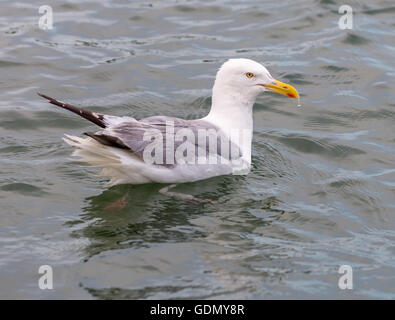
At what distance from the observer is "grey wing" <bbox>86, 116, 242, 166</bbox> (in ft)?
22.3

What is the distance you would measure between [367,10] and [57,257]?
25.4ft

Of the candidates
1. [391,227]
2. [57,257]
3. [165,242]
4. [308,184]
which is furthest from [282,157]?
[57,257]

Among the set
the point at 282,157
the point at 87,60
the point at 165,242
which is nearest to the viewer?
the point at 165,242

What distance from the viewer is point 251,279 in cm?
590

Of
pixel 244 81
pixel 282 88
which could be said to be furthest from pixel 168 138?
pixel 282 88

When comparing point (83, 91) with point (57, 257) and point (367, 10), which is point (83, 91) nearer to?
point (57, 257)

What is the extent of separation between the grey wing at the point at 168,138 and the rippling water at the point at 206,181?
36 cm

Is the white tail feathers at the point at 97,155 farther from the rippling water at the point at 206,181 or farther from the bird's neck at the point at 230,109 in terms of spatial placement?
the bird's neck at the point at 230,109

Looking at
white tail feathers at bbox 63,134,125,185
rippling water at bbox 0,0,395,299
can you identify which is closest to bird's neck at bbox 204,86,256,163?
rippling water at bbox 0,0,395,299

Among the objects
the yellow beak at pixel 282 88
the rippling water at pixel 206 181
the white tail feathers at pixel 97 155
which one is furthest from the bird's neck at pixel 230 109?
the white tail feathers at pixel 97 155

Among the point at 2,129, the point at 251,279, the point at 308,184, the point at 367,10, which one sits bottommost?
the point at 251,279

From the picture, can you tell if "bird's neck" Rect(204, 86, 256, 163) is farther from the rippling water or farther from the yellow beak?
the rippling water

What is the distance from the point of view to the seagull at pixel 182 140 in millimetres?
6836

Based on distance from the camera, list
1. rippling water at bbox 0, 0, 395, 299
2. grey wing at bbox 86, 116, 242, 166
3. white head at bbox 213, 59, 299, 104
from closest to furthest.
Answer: rippling water at bbox 0, 0, 395, 299
grey wing at bbox 86, 116, 242, 166
white head at bbox 213, 59, 299, 104
